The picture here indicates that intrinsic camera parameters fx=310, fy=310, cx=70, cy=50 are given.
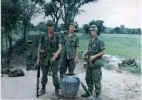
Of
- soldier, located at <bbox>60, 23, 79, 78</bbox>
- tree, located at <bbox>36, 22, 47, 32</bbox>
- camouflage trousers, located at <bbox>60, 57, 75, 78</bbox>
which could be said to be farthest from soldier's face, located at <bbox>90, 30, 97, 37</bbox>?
tree, located at <bbox>36, 22, 47, 32</bbox>

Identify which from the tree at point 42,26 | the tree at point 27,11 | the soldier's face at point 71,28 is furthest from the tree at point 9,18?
the soldier's face at point 71,28

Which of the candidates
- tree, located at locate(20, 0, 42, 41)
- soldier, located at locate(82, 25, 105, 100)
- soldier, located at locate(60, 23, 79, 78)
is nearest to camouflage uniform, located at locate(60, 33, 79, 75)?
soldier, located at locate(60, 23, 79, 78)

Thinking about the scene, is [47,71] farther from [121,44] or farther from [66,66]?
[121,44]

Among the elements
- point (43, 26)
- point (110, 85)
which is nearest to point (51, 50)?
point (43, 26)

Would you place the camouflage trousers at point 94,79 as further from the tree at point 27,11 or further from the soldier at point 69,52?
the tree at point 27,11

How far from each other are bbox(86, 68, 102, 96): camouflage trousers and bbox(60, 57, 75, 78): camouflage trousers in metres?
0.12

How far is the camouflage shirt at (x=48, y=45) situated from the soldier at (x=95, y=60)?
0.24 metres

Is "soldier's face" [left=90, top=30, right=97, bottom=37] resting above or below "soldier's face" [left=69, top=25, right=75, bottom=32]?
below

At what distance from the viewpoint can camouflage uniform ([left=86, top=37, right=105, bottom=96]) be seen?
2.28 metres

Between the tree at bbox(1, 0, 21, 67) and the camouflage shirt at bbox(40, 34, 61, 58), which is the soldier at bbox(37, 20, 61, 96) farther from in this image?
the tree at bbox(1, 0, 21, 67)

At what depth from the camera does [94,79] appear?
2.30 m

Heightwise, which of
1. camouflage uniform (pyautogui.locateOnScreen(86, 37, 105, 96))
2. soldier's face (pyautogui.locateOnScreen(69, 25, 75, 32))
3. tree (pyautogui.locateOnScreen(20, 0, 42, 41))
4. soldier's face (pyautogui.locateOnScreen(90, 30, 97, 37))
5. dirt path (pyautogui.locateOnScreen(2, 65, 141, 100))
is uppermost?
tree (pyautogui.locateOnScreen(20, 0, 42, 41))

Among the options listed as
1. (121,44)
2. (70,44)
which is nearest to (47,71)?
(70,44)

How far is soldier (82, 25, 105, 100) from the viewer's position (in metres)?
2.28
